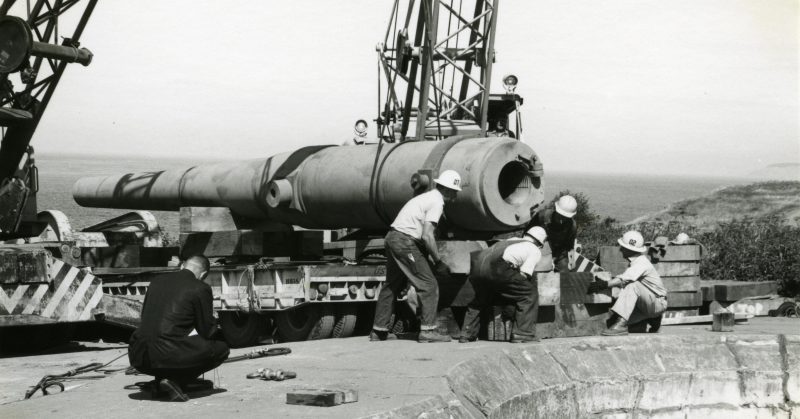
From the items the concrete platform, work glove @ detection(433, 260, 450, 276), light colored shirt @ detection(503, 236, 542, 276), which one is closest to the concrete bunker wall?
the concrete platform

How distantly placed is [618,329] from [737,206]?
29.3 metres

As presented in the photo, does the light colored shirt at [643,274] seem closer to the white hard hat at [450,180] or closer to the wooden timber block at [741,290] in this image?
the white hard hat at [450,180]

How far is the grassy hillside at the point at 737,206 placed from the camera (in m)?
37.2

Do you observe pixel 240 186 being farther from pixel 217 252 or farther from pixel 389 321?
pixel 389 321

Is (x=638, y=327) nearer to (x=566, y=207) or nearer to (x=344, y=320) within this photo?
(x=566, y=207)

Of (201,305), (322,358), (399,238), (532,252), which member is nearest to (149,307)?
(201,305)

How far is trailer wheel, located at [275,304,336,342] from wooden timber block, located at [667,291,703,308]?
5.52 metres

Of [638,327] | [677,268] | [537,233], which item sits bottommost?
[638,327]

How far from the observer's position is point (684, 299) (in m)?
15.9

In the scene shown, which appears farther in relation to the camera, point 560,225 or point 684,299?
point 684,299

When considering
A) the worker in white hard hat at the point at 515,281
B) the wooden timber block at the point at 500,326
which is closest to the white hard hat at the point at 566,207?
the worker in white hard hat at the point at 515,281

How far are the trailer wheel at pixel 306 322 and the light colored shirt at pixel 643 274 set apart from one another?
3406mm

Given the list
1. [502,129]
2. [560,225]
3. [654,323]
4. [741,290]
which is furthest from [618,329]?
[741,290]

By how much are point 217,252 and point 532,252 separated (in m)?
4.65
